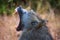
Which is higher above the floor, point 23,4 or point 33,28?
point 23,4

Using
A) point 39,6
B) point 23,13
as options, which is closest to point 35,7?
point 39,6

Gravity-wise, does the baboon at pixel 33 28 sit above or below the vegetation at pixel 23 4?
below

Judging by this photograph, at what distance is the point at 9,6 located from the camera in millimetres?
9398

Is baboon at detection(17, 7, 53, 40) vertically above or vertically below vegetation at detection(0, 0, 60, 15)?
below

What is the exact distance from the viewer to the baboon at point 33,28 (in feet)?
11.0

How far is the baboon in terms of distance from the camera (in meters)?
3.35

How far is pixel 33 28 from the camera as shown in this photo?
3396 mm

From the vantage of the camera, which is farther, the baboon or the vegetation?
the vegetation

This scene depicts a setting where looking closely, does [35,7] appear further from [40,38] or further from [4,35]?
[40,38]

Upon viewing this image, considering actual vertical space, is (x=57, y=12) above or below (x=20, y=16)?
above

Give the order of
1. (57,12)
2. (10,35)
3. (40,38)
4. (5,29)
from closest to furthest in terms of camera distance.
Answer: (40,38), (10,35), (5,29), (57,12)

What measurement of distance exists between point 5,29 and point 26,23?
4.34 m

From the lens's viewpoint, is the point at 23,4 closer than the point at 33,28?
No

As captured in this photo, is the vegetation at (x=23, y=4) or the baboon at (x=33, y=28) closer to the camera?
the baboon at (x=33, y=28)
